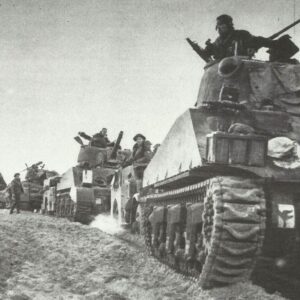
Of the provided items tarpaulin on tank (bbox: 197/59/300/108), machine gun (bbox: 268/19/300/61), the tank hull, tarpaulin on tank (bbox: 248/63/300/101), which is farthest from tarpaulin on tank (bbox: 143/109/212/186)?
machine gun (bbox: 268/19/300/61)

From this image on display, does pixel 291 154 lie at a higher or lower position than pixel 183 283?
higher

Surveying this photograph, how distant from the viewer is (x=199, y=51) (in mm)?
8930

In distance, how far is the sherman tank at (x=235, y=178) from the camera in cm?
485

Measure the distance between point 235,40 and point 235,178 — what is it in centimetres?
361

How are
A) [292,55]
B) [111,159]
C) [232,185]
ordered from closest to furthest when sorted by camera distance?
[232,185]
[292,55]
[111,159]

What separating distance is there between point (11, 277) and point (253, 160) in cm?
328

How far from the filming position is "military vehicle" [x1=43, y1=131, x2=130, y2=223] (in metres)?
15.3

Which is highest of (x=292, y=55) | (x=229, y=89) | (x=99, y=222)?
(x=292, y=55)

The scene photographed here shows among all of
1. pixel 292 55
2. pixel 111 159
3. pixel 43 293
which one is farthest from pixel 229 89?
pixel 111 159

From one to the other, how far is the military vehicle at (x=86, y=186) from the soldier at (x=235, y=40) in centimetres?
839

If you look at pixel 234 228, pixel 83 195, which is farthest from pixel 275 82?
pixel 83 195

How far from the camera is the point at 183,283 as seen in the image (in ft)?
20.5

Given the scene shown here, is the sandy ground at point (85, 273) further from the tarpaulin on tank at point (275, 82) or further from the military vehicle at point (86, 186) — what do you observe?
the military vehicle at point (86, 186)

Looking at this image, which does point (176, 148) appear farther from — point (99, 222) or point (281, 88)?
point (99, 222)
